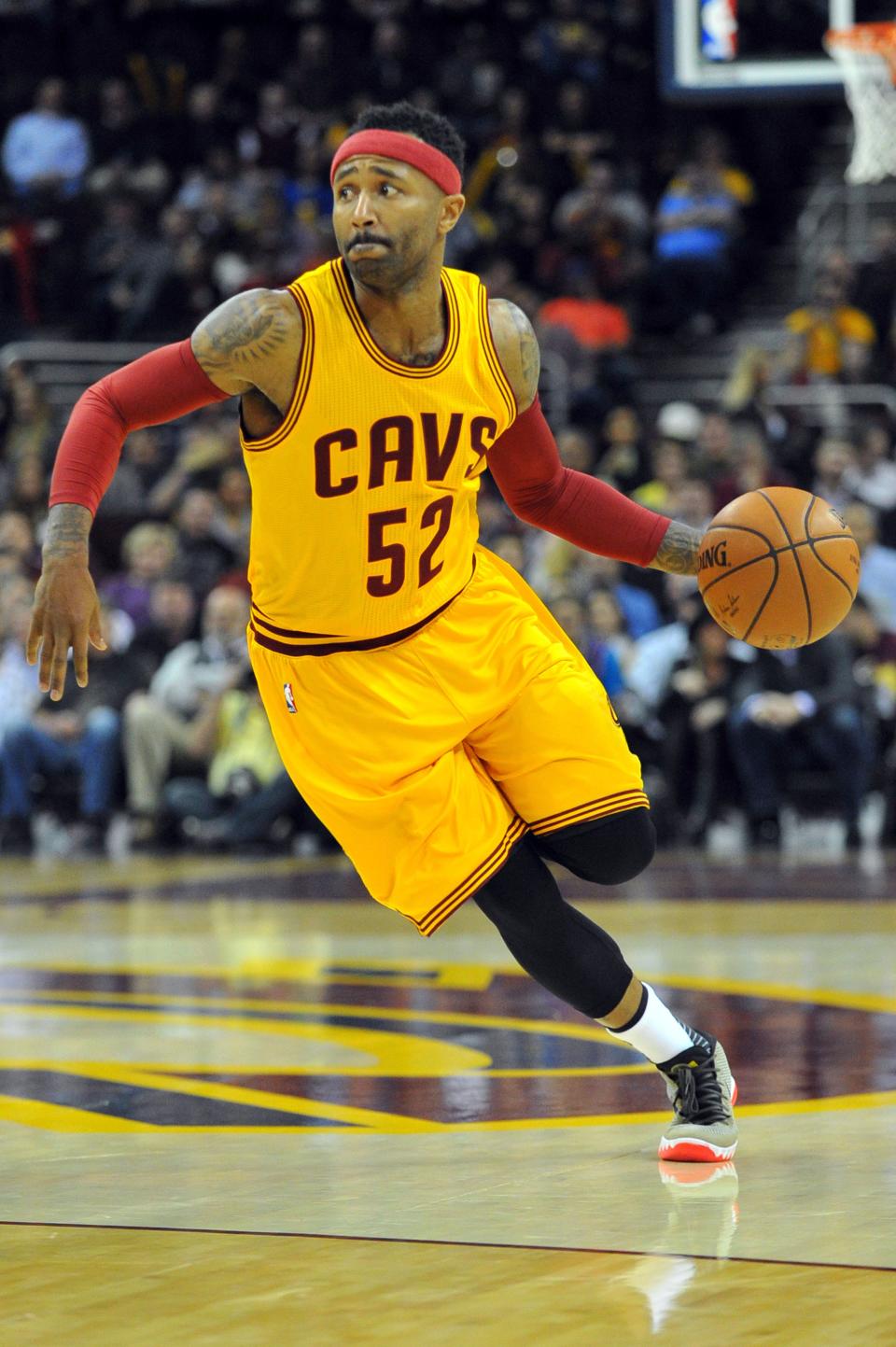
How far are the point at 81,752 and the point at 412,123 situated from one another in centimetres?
823

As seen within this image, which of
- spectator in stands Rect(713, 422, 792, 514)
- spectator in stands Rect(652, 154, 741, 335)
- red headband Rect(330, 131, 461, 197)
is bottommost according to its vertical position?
spectator in stands Rect(713, 422, 792, 514)

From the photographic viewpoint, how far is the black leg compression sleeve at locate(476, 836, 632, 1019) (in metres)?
4.20

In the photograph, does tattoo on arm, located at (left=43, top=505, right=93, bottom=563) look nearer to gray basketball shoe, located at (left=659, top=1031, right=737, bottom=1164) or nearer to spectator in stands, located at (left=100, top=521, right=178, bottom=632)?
gray basketball shoe, located at (left=659, top=1031, right=737, bottom=1164)

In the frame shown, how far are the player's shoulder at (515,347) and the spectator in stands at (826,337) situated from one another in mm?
10738

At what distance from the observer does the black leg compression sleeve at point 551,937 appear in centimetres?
420

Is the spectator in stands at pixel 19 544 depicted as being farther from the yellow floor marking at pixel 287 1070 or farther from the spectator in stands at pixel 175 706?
the yellow floor marking at pixel 287 1070

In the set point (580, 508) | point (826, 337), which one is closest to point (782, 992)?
point (580, 508)

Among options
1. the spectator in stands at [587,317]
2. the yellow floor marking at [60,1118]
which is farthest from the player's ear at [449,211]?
the spectator in stands at [587,317]

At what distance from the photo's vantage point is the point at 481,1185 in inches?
150

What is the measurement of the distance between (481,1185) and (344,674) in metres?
1.05

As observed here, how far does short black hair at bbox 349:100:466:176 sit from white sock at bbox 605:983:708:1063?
1786 mm

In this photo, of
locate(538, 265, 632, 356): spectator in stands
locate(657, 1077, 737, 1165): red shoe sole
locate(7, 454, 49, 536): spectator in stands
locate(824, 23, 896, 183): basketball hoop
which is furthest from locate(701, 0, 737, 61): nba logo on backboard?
locate(657, 1077, 737, 1165): red shoe sole

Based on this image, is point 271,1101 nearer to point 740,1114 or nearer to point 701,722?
point 740,1114

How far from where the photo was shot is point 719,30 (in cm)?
1225
